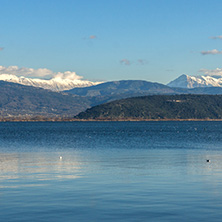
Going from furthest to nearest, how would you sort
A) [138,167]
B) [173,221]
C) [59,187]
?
[138,167], [59,187], [173,221]

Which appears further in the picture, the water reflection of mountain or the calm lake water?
the water reflection of mountain

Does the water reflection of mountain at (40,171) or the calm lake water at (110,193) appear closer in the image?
the calm lake water at (110,193)

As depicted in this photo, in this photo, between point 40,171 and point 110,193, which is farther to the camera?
point 40,171

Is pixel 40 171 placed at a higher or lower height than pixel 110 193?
higher

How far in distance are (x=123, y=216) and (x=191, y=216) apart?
4.21 m

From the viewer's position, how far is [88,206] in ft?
100

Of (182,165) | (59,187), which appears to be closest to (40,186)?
(59,187)

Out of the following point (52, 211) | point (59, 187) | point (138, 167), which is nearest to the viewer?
point (52, 211)

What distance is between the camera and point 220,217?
89.0 ft

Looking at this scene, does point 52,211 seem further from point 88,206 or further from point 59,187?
point 59,187

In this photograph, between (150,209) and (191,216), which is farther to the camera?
(150,209)

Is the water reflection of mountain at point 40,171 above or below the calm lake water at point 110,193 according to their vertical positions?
above

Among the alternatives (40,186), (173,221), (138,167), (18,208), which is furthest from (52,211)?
(138,167)

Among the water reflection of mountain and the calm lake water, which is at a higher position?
the water reflection of mountain
